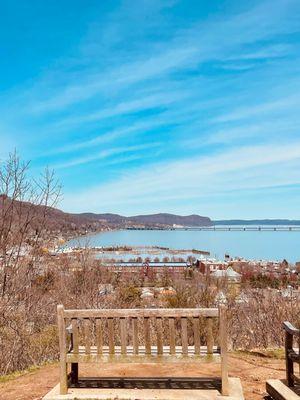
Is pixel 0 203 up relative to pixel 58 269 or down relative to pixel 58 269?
up

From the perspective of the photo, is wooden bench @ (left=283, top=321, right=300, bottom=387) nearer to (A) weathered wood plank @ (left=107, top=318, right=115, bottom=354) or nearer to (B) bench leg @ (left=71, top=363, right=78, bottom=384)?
(A) weathered wood plank @ (left=107, top=318, right=115, bottom=354)

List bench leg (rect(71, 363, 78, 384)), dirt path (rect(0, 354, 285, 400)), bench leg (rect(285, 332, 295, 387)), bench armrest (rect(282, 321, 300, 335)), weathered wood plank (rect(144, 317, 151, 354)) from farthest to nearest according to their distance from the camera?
dirt path (rect(0, 354, 285, 400)) < bench leg (rect(71, 363, 78, 384)) < bench leg (rect(285, 332, 295, 387)) < weathered wood plank (rect(144, 317, 151, 354)) < bench armrest (rect(282, 321, 300, 335))

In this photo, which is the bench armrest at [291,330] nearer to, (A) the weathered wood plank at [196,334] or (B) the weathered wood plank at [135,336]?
(A) the weathered wood plank at [196,334]

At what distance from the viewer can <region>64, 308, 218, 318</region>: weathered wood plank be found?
15.1ft

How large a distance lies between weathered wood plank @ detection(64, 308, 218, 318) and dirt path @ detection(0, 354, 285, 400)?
1.41 m

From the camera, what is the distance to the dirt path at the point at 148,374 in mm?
5598

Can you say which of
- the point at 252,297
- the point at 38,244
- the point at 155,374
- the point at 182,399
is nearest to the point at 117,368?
the point at 155,374

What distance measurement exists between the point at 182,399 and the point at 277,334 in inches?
318

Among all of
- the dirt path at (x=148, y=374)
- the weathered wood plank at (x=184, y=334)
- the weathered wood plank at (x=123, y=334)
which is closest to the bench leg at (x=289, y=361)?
the dirt path at (x=148, y=374)

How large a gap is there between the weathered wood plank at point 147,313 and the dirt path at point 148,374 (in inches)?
55.5

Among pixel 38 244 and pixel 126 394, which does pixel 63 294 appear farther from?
pixel 126 394

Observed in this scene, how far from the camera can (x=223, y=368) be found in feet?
15.4

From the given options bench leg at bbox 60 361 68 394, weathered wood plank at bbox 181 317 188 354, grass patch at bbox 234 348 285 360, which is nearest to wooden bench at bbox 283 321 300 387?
weathered wood plank at bbox 181 317 188 354

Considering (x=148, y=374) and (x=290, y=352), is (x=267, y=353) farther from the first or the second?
(x=290, y=352)
